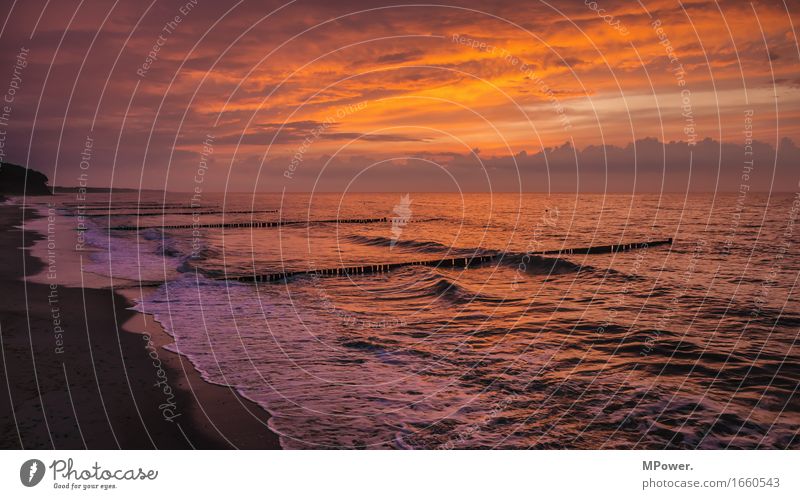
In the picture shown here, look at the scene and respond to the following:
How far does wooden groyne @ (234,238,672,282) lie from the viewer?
33656 mm

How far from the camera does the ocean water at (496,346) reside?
1238 cm

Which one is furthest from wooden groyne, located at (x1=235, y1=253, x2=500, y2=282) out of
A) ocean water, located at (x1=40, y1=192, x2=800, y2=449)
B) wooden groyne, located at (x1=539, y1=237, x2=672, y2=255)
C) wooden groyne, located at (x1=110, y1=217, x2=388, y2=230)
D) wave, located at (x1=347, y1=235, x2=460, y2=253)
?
wooden groyne, located at (x1=110, y1=217, x2=388, y2=230)

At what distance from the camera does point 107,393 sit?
12.5 metres

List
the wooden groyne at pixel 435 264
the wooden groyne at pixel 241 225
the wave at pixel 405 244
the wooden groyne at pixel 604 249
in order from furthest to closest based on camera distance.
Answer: the wooden groyne at pixel 241 225 → the wave at pixel 405 244 → the wooden groyne at pixel 604 249 → the wooden groyne at pixel 435 264

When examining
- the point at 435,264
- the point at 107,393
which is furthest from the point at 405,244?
the point at 107,393

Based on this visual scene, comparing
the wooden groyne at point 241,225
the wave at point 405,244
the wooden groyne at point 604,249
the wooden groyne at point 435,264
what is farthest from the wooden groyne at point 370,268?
the wooden groyne at point 241,225

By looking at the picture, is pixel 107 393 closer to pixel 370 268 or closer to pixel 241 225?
pixel 370 268

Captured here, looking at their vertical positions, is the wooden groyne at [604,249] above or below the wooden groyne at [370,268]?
above

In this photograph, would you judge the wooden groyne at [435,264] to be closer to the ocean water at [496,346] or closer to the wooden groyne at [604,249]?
the wooden groyne at [604,249]

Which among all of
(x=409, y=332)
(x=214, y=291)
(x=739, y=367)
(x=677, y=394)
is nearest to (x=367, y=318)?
(x=409, y=332)

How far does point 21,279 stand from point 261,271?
1320 centimetres

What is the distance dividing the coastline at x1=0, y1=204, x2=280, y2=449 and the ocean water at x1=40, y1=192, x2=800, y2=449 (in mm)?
809
